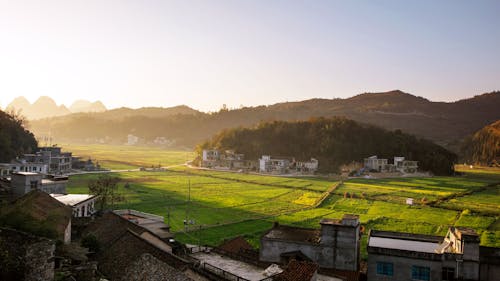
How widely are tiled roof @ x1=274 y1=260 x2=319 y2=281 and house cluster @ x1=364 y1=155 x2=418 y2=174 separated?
9323cm

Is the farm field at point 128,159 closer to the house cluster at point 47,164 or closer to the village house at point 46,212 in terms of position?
the house cluster at point 47,164

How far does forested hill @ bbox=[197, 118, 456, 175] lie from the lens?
121 m

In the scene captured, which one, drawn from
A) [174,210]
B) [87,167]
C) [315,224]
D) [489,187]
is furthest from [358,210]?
[87,167]

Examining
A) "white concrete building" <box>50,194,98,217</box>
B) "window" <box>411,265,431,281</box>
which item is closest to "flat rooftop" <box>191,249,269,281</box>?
"window" <box>411,265,431,281</box>

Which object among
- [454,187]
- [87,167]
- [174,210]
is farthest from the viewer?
[87,167]

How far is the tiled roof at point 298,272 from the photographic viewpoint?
18344mm

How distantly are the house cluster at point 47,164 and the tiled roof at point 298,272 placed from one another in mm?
54401

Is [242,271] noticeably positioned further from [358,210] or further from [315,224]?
[358,210]

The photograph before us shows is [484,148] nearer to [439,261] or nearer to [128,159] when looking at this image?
[128,159]

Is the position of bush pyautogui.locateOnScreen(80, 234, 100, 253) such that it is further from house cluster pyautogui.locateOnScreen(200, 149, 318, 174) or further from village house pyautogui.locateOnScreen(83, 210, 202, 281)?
house cluster pyautogui.locateOnScreen(200, 149, 318, 174)

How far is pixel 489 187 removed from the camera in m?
78.3

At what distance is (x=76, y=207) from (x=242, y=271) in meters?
16.2

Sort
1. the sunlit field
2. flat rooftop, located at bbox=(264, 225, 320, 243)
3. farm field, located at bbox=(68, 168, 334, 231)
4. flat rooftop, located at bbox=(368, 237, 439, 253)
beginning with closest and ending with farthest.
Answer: flat rooftop, located at bbox=(368, 237, 439, 253) < flat rooftop, located at bbox=(264, 225, 320, 243) < farm field, located at bbox=(68, 168, 334, 231) < the sunlit field

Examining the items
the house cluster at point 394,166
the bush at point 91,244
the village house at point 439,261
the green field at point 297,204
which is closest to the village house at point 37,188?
the green field at point 297,204
